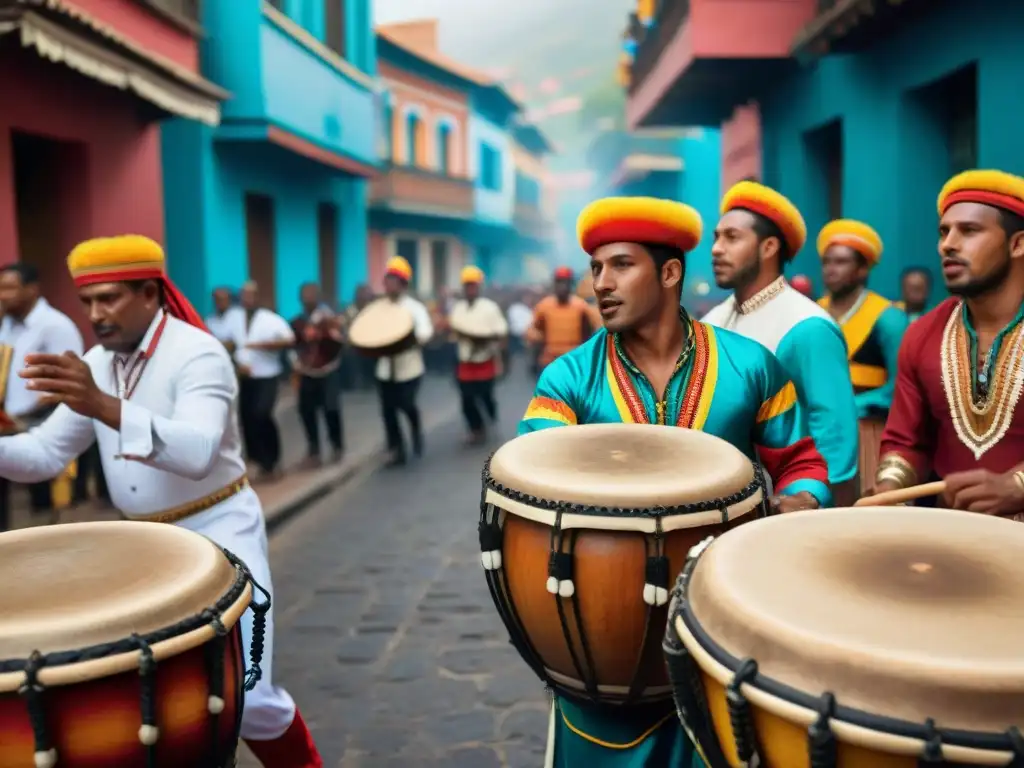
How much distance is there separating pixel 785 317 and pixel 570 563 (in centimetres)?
207

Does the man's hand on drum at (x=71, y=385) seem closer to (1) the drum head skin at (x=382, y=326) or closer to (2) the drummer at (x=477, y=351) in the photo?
(1) the drum head skin at (x=382, y=326)

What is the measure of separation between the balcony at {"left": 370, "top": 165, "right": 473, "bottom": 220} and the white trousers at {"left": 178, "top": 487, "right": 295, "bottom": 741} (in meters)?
21.5

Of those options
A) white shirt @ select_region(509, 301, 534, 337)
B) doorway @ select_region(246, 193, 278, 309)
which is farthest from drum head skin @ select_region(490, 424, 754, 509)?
white shirt @ select_region(509, 301, 534, 337)

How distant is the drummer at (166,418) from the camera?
3345 millimetres

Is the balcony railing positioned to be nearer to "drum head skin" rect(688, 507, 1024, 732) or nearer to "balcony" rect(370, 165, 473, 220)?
"balcony" rect(370, 165, 473, 220)

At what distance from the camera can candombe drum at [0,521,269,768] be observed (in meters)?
1.90

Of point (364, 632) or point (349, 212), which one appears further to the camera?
point (349, 212)

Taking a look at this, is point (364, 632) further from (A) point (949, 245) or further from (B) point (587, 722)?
(A) point (949, 245)

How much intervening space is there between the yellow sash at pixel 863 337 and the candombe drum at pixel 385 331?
537cm

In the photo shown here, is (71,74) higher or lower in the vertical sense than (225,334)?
higher

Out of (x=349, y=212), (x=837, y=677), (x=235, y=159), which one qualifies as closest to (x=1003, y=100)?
(x=837, y=677)

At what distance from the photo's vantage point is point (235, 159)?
15820mm

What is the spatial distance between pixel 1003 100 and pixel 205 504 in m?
7.05

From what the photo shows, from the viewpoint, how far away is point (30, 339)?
7.13 m
